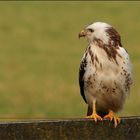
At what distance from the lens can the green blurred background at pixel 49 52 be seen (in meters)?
16.8

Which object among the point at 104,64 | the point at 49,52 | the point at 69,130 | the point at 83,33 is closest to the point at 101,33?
the point at 83,33

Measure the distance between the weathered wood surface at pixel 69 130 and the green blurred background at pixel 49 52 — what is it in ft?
29.5

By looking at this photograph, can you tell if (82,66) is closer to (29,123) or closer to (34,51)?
(29,123)

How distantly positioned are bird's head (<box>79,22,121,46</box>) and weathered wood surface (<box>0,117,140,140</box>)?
5.84 feet

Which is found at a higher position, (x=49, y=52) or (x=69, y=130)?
(x=69, y=130)

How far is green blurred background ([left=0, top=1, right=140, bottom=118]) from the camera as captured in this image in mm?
16750

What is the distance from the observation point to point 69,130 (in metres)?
6.31

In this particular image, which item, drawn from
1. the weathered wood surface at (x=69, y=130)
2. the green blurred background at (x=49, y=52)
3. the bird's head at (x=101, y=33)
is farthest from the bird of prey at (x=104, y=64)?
the green blurred background at (x=49, y=52)

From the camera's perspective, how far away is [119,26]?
1227 inches

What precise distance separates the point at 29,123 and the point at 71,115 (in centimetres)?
953

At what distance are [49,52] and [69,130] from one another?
19.3 metres

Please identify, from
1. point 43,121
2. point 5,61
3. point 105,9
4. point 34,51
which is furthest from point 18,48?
point 43,121

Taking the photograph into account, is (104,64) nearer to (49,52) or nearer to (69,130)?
(69,130)

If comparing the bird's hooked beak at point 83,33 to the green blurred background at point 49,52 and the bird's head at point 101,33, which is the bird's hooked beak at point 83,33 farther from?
the green blurred background at point 49,52
